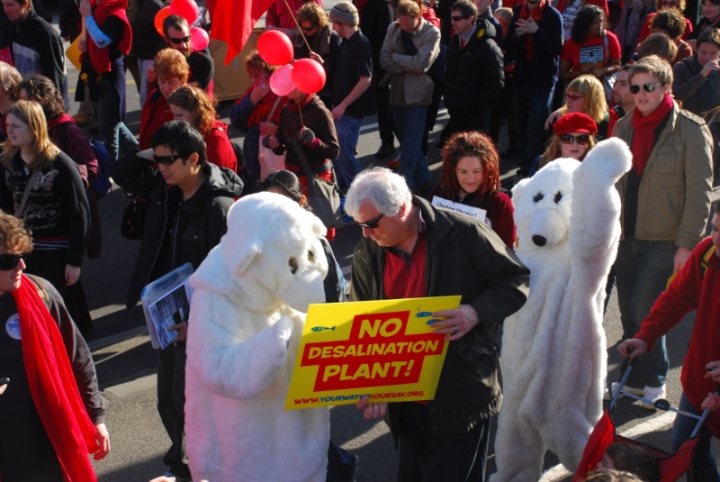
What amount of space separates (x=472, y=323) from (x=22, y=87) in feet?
14.8

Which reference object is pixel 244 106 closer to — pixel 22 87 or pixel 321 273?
pixel 22 87

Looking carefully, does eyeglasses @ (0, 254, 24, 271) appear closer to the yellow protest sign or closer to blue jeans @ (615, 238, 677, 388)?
the yellow protest sign

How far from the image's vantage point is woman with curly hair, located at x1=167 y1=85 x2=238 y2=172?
6562mm

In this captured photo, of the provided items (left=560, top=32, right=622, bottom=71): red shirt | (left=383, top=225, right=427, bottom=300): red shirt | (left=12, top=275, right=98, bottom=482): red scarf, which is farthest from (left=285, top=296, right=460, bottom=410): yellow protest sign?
(left=560, top=32, right=622, bottom=71): red shirt

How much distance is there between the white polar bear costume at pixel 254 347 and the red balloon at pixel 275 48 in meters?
3.75

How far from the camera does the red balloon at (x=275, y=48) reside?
7471 millimetres

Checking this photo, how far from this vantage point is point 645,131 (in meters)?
5.75

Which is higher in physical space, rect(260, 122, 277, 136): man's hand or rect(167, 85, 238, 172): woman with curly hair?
rect(167, 85, 238, 172): woman with curly hair

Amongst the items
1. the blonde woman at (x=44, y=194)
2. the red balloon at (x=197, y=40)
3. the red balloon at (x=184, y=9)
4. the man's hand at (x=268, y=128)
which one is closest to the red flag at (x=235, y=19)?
the man's hand at (x=268, y=128)

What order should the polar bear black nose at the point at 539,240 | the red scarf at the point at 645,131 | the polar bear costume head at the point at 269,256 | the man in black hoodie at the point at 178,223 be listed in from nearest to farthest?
the polar bear costume head at the point at 269,256, the polar bear black nose at the point at 539,240, the man in black hoodie at the point at 178,223, the red scarf at the point at 645,131

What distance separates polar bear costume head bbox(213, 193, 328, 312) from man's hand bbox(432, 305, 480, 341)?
476mm

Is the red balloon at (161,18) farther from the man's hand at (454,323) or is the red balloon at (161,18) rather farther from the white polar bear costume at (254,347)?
the man's hand at (454,323)

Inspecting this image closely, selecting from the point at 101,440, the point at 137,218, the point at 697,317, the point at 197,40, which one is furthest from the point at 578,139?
the point at 197,40

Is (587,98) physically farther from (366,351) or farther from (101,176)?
(366,351)
